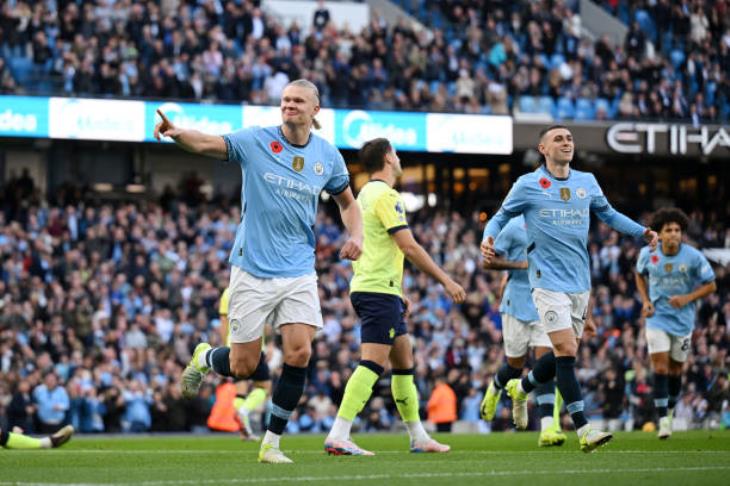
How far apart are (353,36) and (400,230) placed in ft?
71.2

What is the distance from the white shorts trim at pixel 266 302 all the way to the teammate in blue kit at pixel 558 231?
2515mm

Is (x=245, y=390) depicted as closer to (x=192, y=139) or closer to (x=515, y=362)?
(x=515, y=362)

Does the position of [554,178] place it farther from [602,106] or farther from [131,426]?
[602,106]

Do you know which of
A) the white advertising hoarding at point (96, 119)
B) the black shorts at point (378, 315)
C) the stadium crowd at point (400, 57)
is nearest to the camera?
the black shorts at point (378, 315)

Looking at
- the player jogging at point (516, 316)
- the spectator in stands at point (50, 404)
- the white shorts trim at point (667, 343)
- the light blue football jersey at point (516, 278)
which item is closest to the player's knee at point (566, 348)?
the player jogging at point (516, 316)

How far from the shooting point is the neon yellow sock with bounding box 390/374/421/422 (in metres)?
10.8

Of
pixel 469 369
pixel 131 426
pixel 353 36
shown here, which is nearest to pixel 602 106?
pixel 353 36

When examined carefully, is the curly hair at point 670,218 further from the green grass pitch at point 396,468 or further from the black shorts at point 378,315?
the black shorts at point 378,315

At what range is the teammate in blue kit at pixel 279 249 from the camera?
363 inches

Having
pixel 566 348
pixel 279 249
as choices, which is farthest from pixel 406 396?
pixel 279 249

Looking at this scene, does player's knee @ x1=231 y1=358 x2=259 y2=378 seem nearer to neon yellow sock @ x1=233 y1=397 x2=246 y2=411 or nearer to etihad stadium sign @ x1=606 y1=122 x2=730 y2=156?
neon yellow sock @ x1=233 y1=397 x2=246 y2=411

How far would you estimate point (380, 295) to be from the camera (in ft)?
34.4

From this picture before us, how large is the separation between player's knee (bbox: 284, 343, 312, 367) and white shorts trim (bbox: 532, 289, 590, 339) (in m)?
2.52

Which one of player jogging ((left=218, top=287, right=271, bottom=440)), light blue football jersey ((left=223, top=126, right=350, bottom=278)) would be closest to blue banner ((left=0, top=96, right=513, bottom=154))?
player jogging ((left=218, top=287, right=271, bottom=440))
